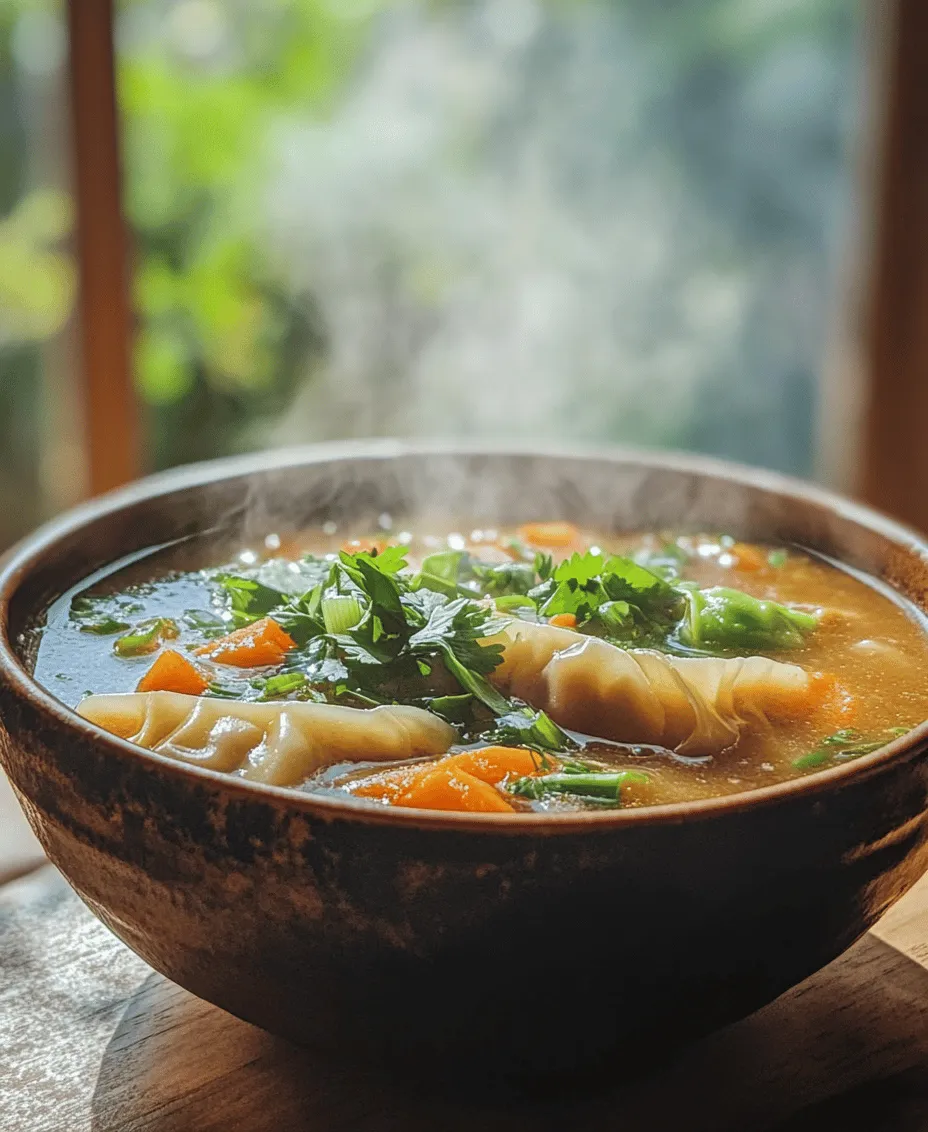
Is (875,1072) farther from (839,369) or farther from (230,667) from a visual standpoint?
→ (839,369)

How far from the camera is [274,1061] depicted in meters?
1.32

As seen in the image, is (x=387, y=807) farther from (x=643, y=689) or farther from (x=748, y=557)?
(x=748, y=557)

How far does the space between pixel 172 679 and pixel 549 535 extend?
74 cm

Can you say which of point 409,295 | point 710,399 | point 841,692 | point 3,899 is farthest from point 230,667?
point 710,399

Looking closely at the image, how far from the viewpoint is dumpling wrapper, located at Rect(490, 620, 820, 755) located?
1417 mm

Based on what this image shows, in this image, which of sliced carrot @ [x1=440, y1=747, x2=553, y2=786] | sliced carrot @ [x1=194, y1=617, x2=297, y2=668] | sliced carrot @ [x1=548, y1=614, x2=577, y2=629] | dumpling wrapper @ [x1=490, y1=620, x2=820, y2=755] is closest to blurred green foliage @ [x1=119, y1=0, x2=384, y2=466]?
sliced carrot @ [x1=194, y1=617, x2=297, y2=668]

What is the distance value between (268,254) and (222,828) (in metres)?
3.57

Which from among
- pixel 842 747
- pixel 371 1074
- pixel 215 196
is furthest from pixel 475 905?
pixel 215 196

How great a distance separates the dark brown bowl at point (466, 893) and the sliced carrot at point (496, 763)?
259mm

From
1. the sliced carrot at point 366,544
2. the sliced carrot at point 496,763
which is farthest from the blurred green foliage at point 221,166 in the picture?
the sliced carrot at point 496,763

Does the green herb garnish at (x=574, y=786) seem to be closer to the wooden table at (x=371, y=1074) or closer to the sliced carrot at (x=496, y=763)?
the sliced carrot at (x=496, y=763)

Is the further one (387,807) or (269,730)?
(269,730)

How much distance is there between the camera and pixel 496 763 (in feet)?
4.29

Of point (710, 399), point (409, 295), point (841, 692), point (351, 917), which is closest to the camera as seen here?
point (351, 917)
